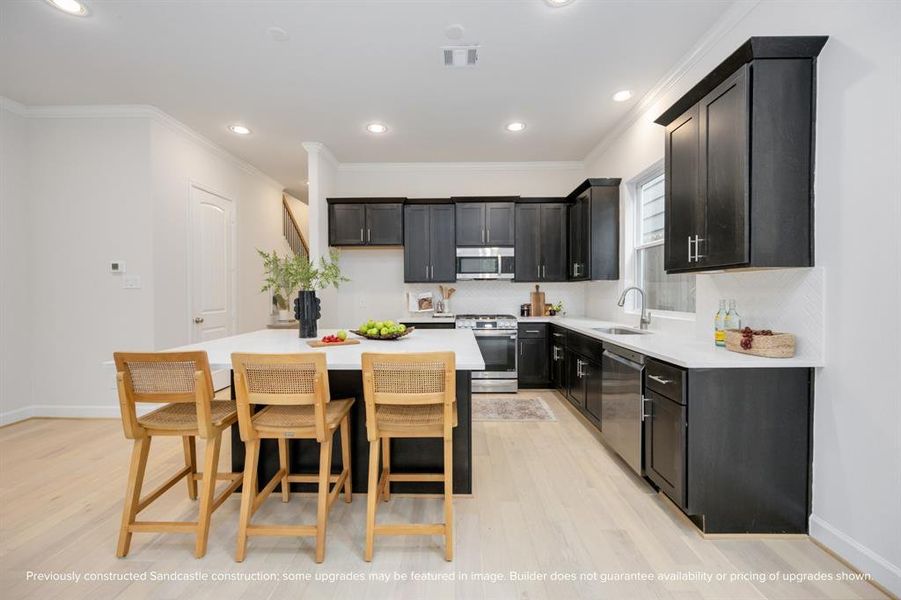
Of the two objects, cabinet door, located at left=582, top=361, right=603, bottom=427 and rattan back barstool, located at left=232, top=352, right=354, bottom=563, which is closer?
rattan back barstool, located at left=232, top=352, right=354, bottom=563

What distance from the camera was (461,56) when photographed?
9.21ft

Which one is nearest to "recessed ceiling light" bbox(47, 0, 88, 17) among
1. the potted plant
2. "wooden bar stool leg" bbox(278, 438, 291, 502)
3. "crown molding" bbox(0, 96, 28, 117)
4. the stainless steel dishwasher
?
the potted plant

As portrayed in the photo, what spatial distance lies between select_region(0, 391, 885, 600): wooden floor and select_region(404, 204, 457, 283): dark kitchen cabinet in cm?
286

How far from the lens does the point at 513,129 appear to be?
4184 mm

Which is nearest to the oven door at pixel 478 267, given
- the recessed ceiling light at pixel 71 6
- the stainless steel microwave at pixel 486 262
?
the stainless steel microwave at pixel 486 262

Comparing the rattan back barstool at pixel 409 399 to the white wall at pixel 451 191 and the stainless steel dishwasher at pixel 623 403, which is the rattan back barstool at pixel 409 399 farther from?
the white wall at pixel 451 191

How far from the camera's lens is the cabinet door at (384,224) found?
16.5 feet

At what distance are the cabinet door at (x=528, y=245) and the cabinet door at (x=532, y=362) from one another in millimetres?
882

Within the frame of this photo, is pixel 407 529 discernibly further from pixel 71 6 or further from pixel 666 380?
pixel 71 6

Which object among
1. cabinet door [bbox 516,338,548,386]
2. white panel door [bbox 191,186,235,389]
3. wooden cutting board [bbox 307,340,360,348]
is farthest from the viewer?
cabinet door [bbox 516,338,548,386]

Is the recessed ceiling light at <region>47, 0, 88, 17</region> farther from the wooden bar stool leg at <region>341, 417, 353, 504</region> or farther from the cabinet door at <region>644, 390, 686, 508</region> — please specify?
the cabinet door at <region>644, 390, 686, 508</region>

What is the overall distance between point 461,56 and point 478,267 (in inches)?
105

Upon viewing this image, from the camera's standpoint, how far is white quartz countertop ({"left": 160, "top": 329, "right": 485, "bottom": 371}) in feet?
6.35

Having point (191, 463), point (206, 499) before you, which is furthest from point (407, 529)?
point (191, 463)
